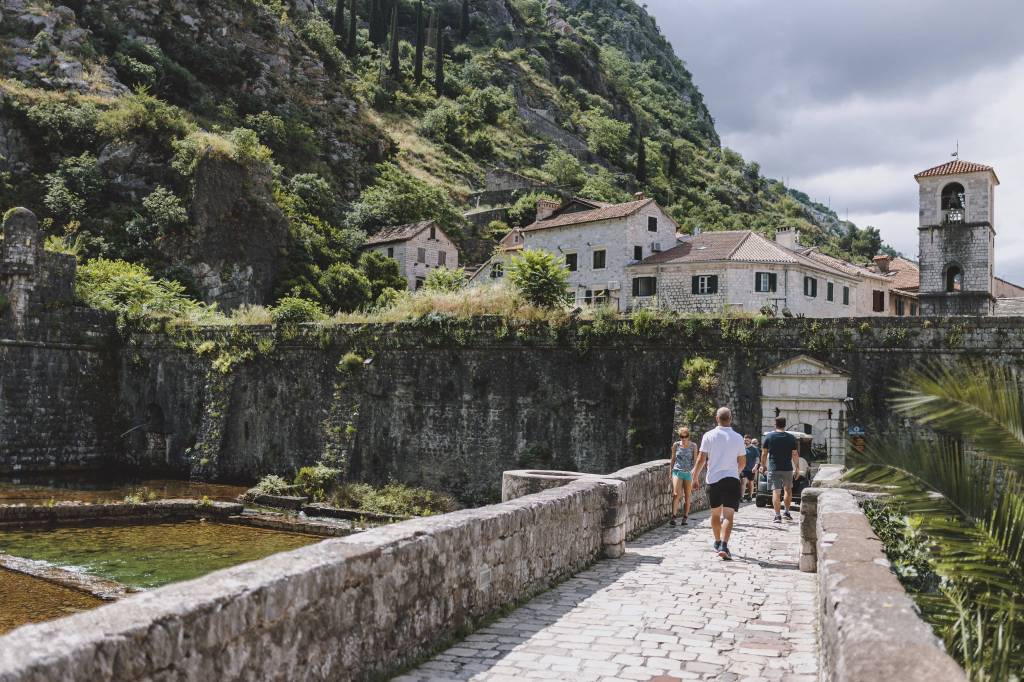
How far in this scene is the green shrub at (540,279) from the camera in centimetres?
2575

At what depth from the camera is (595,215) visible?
149 feet

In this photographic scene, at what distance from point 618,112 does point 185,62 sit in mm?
78487

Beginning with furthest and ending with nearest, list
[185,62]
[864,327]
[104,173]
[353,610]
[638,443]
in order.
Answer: [185,62] < [104,173] < [638,443] < [864,327] < [353,610]

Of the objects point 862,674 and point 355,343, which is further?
point 355,343

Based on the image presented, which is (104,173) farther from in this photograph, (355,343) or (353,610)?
(353,610)

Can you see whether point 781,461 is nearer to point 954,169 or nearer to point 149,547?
point 149,547

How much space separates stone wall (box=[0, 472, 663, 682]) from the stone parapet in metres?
2.72

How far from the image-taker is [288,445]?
28.6m

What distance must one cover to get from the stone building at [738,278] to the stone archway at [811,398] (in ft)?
52.1

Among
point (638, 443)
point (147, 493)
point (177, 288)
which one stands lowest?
point (147, 493)

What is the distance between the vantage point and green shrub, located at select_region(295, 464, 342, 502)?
24891mm

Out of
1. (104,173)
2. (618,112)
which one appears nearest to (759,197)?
(618,112)

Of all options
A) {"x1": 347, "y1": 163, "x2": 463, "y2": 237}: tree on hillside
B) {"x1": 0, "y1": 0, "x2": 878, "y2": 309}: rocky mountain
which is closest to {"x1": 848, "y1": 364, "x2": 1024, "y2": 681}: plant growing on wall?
{"x1": 0, "y1": 0, "x2": 878, "y2": 309}: rocky mountain

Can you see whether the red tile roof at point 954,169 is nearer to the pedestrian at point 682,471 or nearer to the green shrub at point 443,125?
the pedestrian at point 682,471
